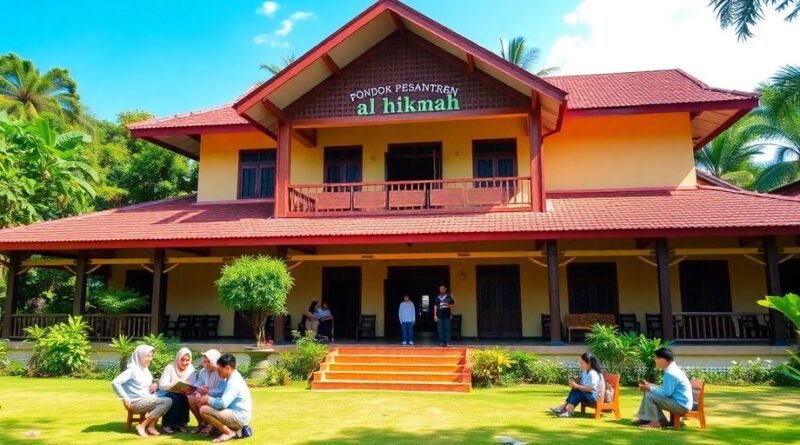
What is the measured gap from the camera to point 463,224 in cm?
1269

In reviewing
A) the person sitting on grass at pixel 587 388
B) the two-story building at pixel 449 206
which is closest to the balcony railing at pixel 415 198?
the two-story building at pixel 449 206

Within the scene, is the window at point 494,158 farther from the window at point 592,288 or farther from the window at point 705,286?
the window at point 705,286

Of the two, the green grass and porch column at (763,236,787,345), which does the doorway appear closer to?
the green grass

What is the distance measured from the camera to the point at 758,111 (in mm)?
Answer: 27938

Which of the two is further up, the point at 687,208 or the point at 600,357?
the point at 687,208

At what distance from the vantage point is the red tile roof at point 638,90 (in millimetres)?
14031

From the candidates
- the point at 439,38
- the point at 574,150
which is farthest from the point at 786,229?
the point at 439,38

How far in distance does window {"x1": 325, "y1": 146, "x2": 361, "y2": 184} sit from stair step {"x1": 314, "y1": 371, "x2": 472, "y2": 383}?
619 cm

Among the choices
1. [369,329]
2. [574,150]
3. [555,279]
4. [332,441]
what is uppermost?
[574,150]

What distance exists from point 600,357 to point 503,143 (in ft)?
21.3

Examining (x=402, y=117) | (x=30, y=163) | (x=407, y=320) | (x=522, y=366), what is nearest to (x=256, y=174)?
(x=402, y=117)

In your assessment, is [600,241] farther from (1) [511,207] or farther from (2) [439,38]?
(2) [439,38]

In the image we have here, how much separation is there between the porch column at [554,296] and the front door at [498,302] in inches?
102

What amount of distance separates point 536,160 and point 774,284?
17.2ft
